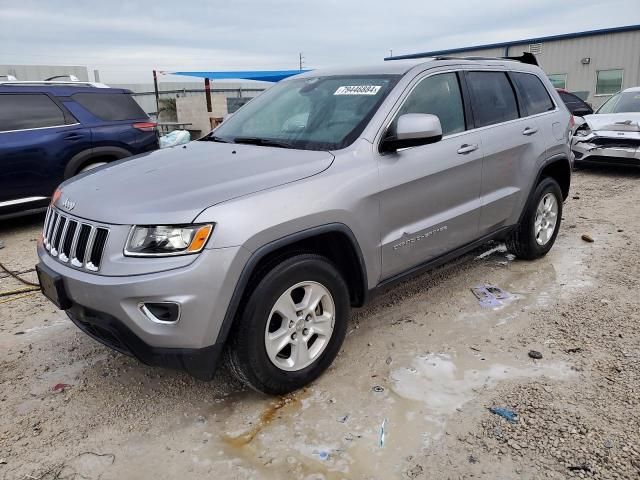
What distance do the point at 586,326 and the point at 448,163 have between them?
150cm

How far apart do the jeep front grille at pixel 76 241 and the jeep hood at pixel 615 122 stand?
9.32 meters

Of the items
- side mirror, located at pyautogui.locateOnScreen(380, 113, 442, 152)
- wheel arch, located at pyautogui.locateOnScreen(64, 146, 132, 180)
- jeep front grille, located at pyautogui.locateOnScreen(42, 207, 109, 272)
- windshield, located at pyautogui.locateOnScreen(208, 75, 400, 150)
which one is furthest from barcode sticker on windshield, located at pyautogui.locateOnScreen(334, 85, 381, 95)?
wheel arch, located at pyautogui.locateOnScreen(64, 146, 132, 180)

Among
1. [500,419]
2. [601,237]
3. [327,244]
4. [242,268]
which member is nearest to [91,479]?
[242,268]

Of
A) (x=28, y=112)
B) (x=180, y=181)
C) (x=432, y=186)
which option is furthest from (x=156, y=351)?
(x=28, y=112)

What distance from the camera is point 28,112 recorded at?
21.2 feet

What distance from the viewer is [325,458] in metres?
2.42

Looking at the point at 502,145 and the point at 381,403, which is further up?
the point at 502,145

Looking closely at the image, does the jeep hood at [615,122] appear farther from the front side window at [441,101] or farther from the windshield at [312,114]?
the windshield at [312,114]

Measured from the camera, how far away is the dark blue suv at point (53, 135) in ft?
20.4

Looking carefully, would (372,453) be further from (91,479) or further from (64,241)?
(64,241)

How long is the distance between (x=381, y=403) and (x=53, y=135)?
5.60 meters

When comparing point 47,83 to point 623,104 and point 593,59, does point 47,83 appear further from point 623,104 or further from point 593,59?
point 593,59

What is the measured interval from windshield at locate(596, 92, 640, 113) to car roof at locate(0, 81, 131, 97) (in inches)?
354

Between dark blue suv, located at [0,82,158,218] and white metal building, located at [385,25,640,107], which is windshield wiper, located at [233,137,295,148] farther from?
white metal building, located at [385,25,640,107]
